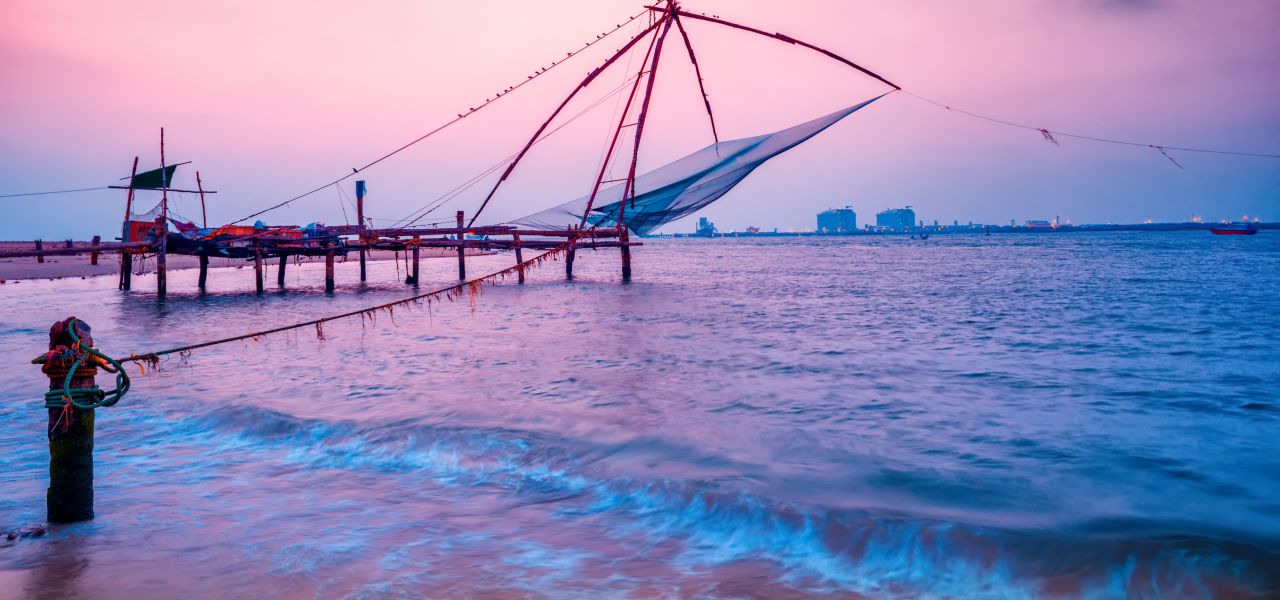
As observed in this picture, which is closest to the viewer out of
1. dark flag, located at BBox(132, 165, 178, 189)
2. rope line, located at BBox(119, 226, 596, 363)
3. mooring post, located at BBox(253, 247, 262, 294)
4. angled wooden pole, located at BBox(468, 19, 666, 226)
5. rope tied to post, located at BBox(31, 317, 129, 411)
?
rope tied to post, located at BBox(31, 317, 129, 411)

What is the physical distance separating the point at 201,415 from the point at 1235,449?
9.86m

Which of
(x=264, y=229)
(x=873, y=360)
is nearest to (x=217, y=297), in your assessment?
(x=264, y=229)

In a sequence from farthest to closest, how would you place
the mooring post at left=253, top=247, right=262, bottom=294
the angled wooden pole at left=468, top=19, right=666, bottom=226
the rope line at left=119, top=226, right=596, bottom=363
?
the mooring post at left=253, top=247, right=262, bottom=294 → the angled wooden pole at left=468, top=19, right=666, bottom=226 → the rope line at left=119, top=226, right=596, bottom=363

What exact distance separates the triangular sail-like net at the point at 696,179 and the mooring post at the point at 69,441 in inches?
469

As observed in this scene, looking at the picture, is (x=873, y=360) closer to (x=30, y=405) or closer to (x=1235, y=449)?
(x=1235, y=449)

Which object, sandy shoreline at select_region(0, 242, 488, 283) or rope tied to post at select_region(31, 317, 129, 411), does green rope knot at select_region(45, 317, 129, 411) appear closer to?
rope tied to post at select_region(31, 317, 129, 411)

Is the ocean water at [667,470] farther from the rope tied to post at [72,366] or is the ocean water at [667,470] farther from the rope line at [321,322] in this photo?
the rope tied to post at [72,366]

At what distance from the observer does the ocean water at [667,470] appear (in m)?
4.14

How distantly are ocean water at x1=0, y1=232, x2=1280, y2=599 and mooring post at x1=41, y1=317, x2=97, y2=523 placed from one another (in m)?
0.16

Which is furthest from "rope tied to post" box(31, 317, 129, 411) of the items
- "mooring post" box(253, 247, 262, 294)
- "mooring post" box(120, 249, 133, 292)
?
"mooring post" box(120, 249, 133, 292)

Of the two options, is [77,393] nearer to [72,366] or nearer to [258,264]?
[72,366]

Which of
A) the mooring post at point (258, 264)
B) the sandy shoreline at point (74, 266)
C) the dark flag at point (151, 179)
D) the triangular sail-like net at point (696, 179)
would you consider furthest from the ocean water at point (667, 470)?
the sandy shoreline at point (74, 266)

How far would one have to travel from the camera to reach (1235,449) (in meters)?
6.64

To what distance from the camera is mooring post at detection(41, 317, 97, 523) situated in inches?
164
